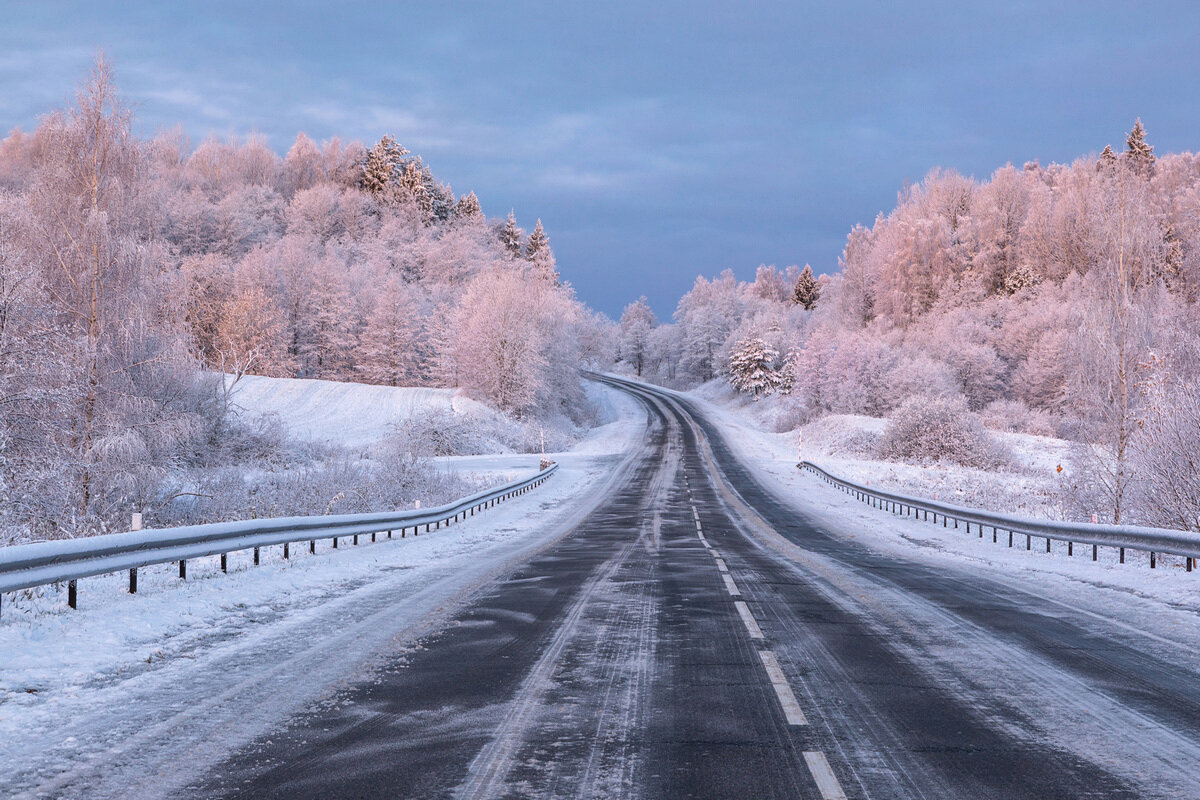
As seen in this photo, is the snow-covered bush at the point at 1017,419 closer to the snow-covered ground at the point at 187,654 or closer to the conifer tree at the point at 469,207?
the snow-covered ground at the point at 187,654

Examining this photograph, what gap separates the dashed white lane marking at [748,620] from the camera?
7.45 metres

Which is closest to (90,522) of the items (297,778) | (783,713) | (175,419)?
(175,419)

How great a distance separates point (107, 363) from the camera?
18094mm

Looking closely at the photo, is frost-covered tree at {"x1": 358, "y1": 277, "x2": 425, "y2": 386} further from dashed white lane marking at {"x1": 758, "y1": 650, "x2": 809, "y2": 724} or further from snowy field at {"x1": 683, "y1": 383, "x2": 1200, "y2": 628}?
dashed white lane marking at {"x1": 758, "y1": 650, "x2": 809, "y2": 724}

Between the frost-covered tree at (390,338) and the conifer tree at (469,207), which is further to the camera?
the conifer tree at (469,207)

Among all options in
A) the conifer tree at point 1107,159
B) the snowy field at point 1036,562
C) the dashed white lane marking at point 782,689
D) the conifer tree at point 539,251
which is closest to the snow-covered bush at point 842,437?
the snowy field at point 1036,562

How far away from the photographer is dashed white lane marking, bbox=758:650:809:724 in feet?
16.3

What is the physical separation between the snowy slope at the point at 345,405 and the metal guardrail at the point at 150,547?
115 feet

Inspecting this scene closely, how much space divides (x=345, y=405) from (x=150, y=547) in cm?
4993

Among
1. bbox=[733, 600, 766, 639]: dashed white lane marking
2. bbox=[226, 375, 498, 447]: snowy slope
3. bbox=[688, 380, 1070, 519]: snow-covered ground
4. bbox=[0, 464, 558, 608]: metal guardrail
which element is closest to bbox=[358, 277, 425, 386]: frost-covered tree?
bbox=[226, 375, 498, 447]: snowy slope

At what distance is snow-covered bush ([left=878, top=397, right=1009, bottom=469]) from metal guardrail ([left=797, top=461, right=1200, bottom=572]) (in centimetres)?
1533

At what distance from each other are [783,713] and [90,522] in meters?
16.0

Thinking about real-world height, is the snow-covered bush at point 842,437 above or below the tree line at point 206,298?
below

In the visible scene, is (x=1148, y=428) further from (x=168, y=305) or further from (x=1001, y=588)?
(x=168, y=305)
